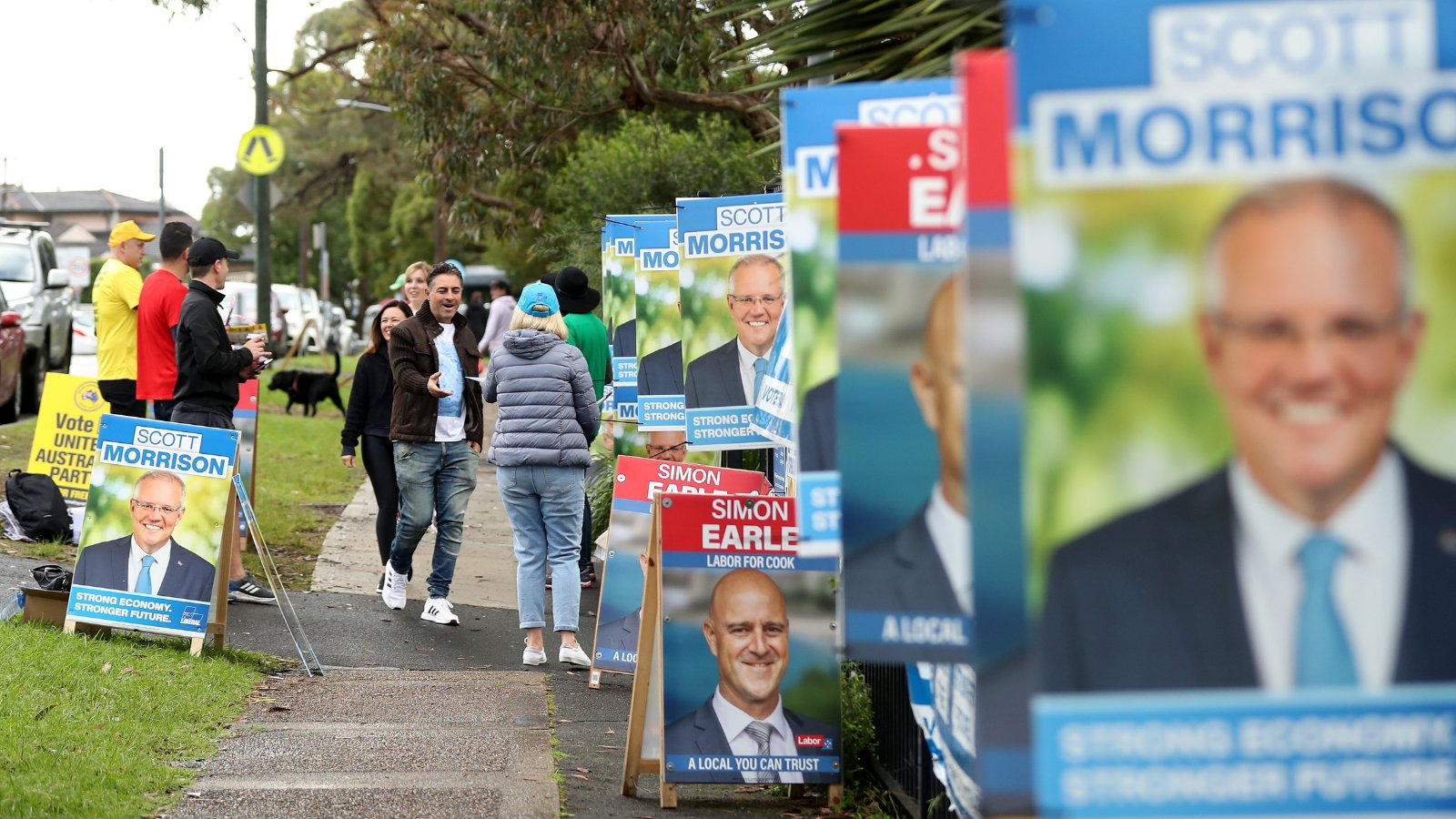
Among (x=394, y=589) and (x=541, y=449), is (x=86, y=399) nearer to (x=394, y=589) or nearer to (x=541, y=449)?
(x=394, y=589)

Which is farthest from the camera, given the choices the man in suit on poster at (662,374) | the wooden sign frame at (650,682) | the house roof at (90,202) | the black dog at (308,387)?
the house roof at (90,202)

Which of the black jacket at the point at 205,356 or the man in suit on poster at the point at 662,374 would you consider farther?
the man in suit on poster at the point at 662,374

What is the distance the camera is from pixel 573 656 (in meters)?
8.83

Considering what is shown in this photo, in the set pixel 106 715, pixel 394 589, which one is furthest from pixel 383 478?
pixel 106 715

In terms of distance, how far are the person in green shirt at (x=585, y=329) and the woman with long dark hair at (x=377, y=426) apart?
52.0 inches

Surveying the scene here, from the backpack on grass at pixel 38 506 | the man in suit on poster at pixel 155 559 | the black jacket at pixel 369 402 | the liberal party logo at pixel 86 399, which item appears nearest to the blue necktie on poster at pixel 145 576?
the man in suit on poster at pixel 155 559

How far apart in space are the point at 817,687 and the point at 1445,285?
3.86 metres

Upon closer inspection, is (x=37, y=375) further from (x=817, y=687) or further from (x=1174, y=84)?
(x=1174, y=84)

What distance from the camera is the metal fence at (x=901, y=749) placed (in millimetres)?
5574

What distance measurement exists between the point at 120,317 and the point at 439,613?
244 cm

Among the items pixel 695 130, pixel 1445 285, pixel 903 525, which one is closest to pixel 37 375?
pixel 695 130

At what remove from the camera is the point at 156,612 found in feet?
27.3

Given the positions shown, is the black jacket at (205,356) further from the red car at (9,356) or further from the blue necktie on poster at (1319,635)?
the red car at (9,356)

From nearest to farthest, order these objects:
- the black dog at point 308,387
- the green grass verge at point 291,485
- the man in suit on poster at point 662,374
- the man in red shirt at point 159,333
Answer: the man in red shirt at point 159,333, the man in suit on poster at point 662,374, the green grass verge at point 291,485, the black dog at point 308,387
